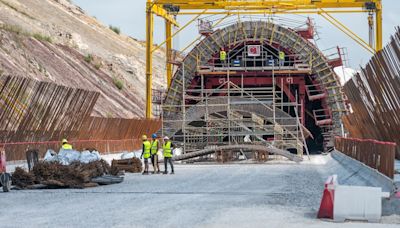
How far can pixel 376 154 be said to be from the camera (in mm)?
25875

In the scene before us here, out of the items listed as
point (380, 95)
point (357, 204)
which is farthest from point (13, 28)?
point (357, 204)

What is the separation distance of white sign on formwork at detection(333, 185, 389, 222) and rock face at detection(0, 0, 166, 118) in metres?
48.2

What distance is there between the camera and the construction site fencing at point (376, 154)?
22562mm

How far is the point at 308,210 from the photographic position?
63.2ft

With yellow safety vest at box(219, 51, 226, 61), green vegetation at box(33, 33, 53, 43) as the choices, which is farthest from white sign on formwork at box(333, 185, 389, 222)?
green vegetation at box(33, 33, 53, 43)

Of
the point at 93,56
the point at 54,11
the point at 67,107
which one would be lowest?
the point at 67,107

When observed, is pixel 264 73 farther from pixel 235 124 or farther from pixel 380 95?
pixel 380 95

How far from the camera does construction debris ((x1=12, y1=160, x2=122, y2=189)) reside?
2702 cm

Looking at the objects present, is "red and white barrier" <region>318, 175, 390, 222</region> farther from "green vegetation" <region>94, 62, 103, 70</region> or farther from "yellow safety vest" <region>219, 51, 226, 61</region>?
"green vegetation" <region>94, 62, 103, 70</region>

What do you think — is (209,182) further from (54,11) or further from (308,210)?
(54,11)

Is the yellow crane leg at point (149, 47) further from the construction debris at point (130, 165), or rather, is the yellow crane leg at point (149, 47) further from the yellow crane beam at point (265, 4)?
the construction debris at point (130, 165)

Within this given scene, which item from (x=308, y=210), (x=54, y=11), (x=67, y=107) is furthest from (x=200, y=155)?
(x=54, y=11)

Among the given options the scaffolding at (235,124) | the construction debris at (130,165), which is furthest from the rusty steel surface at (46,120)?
the construction debris at (130,165)

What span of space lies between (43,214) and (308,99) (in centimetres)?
4001
